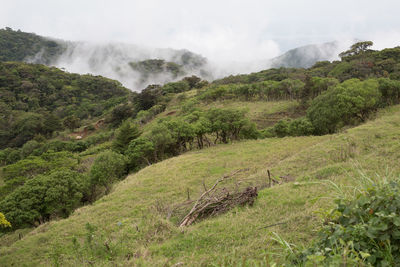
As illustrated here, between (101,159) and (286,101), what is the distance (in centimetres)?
3858

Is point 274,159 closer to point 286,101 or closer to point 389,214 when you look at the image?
point 389,214

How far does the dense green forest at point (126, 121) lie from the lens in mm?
15656

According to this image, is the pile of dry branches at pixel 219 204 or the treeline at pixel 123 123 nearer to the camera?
the pile of dry branches at pixel 219 204

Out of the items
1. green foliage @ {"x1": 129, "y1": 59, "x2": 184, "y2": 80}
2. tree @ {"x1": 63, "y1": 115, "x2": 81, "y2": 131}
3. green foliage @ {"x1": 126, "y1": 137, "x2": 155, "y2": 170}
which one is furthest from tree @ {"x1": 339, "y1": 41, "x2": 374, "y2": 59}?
green foliage @ {"x1": 129, "y1": 59, "x2": 184, "y2": 80}

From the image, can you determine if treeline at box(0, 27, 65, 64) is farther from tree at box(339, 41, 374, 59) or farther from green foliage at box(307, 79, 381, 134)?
tree at box(339, 41, 374, 59)

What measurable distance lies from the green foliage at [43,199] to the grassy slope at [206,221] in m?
3.57

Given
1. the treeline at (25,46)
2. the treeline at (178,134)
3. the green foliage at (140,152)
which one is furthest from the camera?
the treeline at (25,46)

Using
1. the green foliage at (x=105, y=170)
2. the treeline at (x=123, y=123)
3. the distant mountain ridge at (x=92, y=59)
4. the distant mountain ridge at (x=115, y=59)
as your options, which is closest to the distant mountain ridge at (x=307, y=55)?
the distant mountain ridge at (x=115, y=59)

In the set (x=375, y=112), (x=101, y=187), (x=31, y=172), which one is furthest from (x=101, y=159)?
(x=375, y=112)

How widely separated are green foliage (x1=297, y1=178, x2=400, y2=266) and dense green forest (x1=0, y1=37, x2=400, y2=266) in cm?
938

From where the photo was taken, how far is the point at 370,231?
1944 mm

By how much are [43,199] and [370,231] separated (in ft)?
54.8

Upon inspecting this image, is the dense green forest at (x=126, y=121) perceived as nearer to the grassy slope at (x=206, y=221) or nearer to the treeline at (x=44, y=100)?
the treeline at (x=44, y=100)

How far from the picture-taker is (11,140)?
2415 inches
